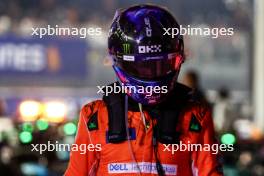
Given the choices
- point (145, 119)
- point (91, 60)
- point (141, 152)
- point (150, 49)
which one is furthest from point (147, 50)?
point (91, 60)

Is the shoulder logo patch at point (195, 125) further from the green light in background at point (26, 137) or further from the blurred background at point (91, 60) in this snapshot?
the blurred background at point (91, 60)

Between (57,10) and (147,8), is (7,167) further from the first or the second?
(57,10)

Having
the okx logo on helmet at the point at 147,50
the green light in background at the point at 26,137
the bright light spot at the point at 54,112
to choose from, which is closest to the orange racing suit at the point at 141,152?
the okx logo on helmet at the point at 147,50

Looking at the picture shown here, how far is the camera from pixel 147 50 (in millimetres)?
2918

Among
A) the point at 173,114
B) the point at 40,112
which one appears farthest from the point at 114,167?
the point at 40,112

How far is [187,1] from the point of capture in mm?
15852

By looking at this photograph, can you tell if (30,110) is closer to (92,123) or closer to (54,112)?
(54,112)

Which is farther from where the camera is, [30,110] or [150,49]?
[30,110]

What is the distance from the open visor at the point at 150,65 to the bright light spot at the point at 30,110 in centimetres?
825

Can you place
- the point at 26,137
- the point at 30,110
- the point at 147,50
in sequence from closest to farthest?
the point at 147,50 < the point at 26,137 < the point at 30,110

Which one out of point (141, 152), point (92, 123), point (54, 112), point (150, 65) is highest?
point (150, 65)

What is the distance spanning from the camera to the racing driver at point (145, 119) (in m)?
2.93

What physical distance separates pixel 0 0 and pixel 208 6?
389 centimetres

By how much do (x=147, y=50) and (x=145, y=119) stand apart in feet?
0.81
